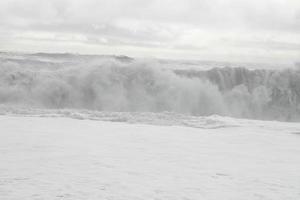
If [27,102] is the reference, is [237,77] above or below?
above

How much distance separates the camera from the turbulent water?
1673 cm

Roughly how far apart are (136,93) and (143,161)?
11522mm

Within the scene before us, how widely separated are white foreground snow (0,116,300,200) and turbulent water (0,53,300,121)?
742cm

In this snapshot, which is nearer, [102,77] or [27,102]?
[27,102]

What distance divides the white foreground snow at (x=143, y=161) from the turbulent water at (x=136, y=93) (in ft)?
24.4

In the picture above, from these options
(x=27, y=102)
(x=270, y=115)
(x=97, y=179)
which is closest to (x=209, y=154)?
(x=97, y=179)

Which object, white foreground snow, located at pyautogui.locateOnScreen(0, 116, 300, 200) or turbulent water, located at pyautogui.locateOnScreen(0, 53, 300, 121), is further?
turbulent water, located at pyautogui.locateOnScreen(0, 53, 300, 121)

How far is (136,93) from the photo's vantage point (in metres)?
17.4

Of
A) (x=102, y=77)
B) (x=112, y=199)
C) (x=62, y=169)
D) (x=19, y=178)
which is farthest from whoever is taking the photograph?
(x=102, y=77)

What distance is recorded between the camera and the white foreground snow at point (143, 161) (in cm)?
450

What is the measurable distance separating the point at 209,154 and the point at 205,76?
14.3m

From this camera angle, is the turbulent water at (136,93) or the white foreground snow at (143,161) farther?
the turbulent water at (136,93)

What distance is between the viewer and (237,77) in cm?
2147

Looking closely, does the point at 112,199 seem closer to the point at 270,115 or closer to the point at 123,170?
the point at 123,170
